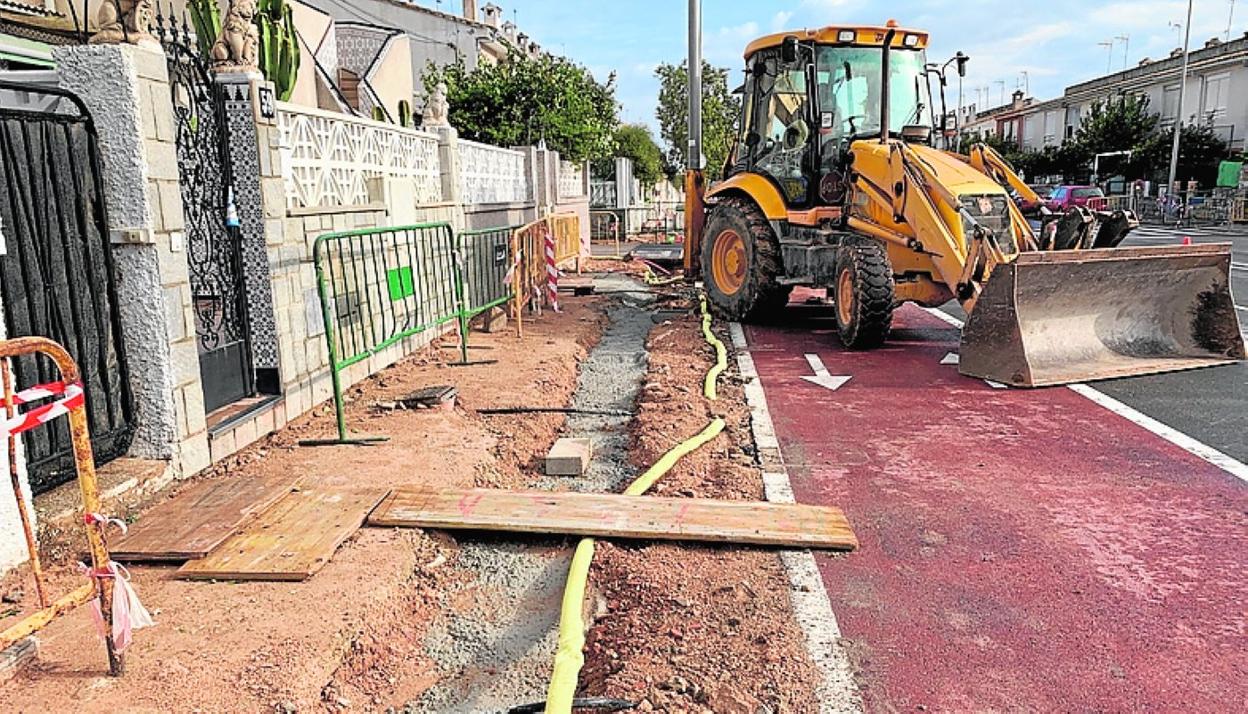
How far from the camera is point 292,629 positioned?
134 inches

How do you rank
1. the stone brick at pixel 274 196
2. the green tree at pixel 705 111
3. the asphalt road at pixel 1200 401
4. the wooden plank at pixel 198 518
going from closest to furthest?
the wooden plank at pixel 198 518 < the asphalt road at pixel 1200 401 < the stone brick at pixel 274 196 < the green tree at pixel 705 111

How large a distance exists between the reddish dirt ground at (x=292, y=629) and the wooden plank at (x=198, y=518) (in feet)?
0.44

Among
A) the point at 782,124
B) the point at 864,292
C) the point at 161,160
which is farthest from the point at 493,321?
the point at 161,160

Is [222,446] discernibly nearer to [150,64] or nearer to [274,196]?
[274,196]

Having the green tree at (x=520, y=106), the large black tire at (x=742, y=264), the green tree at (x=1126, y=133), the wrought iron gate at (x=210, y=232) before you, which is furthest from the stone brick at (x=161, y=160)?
the green tree at (x=1126, y=133)

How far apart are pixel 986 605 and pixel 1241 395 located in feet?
15.5

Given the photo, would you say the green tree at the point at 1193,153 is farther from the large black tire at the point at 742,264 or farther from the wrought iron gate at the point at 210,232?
the wrought iron gate at the point at 210,232

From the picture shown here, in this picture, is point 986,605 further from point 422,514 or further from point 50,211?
point 50,211

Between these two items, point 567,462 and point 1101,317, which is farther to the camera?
point 1101,317

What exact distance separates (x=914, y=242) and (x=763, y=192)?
260 cm

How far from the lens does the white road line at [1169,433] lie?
5.30 metres

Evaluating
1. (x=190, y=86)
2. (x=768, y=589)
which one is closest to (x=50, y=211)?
(x=190, y=86)

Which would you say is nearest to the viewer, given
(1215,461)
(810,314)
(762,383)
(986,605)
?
(986,605)

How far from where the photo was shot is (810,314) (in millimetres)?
11875
